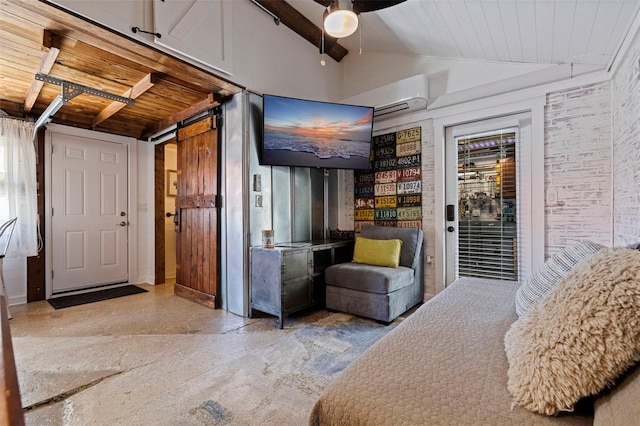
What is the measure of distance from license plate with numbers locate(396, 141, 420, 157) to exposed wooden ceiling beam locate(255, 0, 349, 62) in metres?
1.63

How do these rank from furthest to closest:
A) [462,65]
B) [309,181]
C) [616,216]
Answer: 1. [309,181]
2. [462,65]
3. [616,216]

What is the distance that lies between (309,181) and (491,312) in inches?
102

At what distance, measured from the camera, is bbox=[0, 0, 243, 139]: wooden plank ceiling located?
6.47 ft

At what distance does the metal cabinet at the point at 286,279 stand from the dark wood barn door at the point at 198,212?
63 cm

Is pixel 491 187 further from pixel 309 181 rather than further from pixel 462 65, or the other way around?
pixel 309 181

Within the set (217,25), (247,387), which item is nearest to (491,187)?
(247,387)

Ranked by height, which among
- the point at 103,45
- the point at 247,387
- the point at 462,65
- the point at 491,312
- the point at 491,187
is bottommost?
the point at 247,387

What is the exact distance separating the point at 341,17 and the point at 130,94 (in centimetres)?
249

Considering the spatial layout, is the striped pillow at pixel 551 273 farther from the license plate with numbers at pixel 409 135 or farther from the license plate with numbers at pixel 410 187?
the license plate with numbers at pixel 409 135

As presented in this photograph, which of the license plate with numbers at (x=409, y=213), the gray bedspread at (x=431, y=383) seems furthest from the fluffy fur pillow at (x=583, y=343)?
the license plate with numbers at (x=409, y=213)

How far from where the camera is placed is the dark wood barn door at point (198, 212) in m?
3.27

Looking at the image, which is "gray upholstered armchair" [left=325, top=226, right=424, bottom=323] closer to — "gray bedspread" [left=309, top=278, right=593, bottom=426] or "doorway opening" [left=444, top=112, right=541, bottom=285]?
"doorway opening" [left=444, top=112, right=541, bottom=285]

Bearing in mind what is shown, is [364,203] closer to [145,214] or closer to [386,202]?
[386,202]

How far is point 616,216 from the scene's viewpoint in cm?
233
